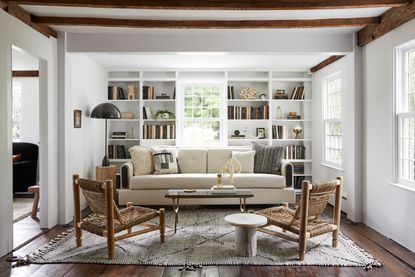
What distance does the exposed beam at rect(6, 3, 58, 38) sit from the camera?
3554mm

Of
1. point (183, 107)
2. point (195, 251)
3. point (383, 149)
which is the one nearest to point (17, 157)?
point (183, 107)

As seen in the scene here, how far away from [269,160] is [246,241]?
2698mm

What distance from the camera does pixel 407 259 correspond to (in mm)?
3270

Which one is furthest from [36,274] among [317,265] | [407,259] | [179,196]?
[407,259]

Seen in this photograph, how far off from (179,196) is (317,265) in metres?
1.77

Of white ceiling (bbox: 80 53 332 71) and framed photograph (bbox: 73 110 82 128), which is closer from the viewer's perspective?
framed photograph (bbox: 73 110 82 128)

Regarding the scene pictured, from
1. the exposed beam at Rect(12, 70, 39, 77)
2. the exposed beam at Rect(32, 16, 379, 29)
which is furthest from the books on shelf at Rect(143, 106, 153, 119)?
the exposed beam at Rect(32, 16, 379, 29)

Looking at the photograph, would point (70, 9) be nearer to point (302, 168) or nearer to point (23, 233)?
→ point (23, 233)

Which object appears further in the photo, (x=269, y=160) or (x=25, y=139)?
(x=25, y=139)

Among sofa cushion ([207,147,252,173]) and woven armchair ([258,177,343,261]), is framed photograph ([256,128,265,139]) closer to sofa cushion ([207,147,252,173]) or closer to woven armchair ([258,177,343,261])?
sofa cushion ([207,147,252,173])

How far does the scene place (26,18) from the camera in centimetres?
382

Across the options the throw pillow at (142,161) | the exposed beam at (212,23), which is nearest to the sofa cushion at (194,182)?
the throw pillow at (142,161)

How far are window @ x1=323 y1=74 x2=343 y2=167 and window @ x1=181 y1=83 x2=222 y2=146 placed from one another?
2.06 meters

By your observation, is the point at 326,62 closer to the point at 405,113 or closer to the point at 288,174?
the point at 288,174
